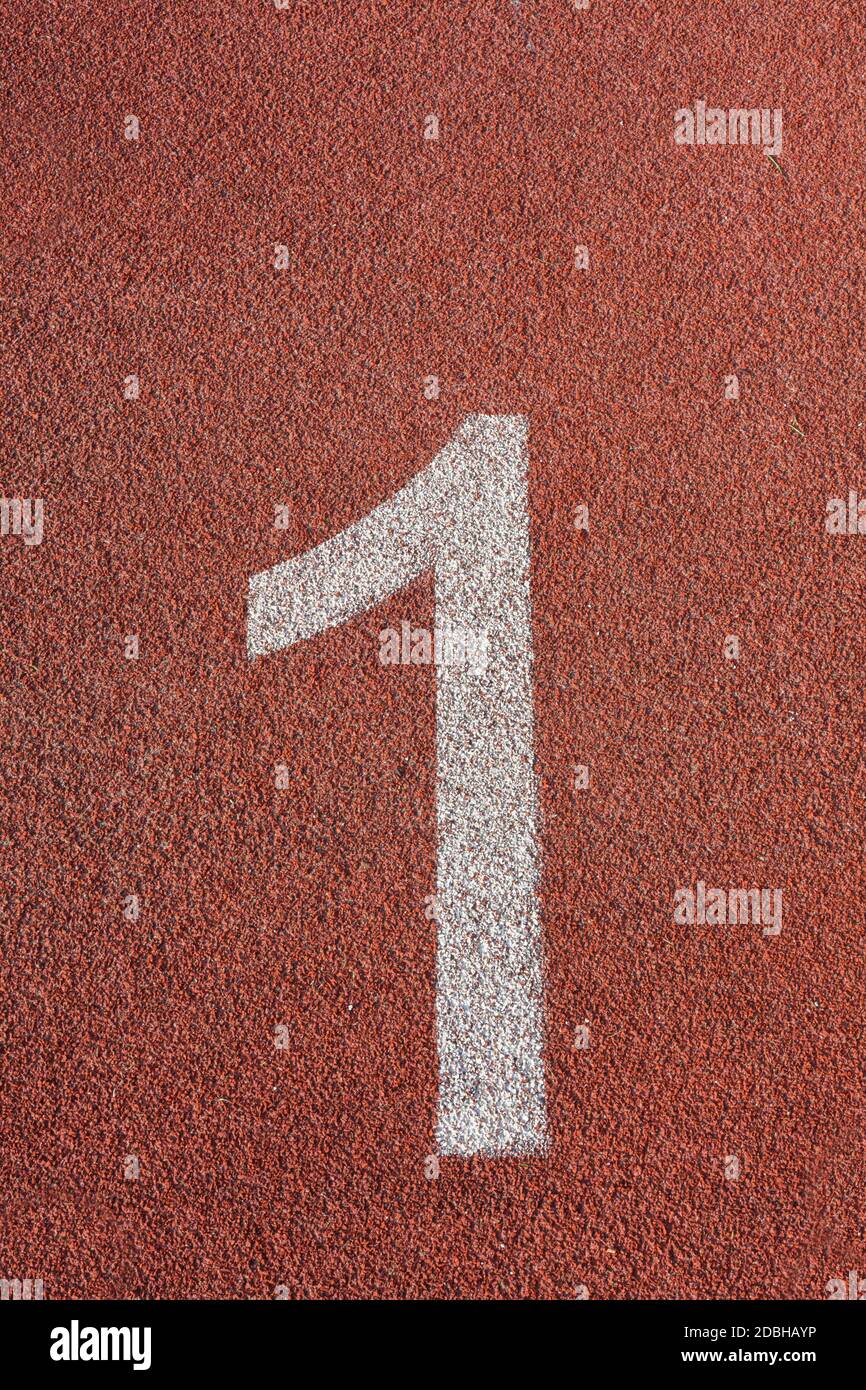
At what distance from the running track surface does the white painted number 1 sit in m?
0.06

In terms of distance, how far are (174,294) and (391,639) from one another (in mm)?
1406

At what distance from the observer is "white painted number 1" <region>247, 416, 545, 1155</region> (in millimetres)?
3039

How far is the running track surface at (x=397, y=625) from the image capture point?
298cm

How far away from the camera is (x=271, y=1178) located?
2969mm

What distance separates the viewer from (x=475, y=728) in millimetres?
3287

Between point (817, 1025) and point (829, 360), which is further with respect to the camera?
point (829, 360)

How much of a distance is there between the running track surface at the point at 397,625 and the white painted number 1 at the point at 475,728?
63mm

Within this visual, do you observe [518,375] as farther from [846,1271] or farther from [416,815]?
[846,1271]

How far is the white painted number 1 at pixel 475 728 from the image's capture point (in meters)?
3.04

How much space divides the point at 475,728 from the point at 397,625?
0.39 metres

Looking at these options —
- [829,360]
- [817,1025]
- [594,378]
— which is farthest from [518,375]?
[817,1025]

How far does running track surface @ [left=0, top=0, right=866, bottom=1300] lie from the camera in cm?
298
